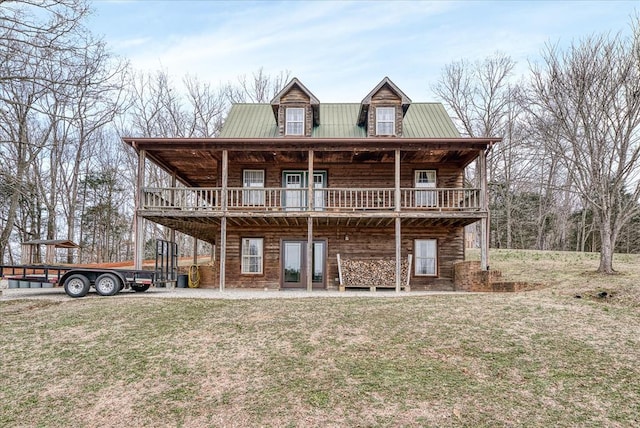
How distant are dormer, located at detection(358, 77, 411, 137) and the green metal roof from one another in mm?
748

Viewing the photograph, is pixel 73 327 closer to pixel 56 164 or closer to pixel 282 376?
pixel 282 376

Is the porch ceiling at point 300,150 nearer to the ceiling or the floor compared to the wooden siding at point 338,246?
nearer to the ceiling

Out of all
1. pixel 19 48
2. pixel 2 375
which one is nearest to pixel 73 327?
pixel 2 375

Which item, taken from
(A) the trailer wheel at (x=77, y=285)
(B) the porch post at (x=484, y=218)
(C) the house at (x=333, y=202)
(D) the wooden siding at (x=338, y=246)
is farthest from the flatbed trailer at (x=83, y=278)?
(B) the porch post at (x=484, y=218)

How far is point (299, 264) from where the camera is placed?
1700 cm

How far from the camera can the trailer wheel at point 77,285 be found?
42.0 feet

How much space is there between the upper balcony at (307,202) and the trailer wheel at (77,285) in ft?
9.66

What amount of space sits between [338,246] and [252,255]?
3642mm

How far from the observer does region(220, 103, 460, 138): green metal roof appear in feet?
59.0

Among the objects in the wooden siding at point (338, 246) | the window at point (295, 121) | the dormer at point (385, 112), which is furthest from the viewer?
the window at point (295, 121)

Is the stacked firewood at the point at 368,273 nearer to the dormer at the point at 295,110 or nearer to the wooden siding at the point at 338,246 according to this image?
the wooden siding at the point at 338,246

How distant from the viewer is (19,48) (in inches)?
444

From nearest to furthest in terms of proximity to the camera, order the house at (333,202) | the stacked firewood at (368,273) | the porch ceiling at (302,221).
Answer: the porch ceiling at (302,221), the stacked firewood at (368,273), the house at (333,202)

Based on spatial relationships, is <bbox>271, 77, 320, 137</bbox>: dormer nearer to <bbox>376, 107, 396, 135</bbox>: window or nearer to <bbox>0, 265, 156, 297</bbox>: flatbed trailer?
<bbox>376, 107, 396, 135</bbox>: window
